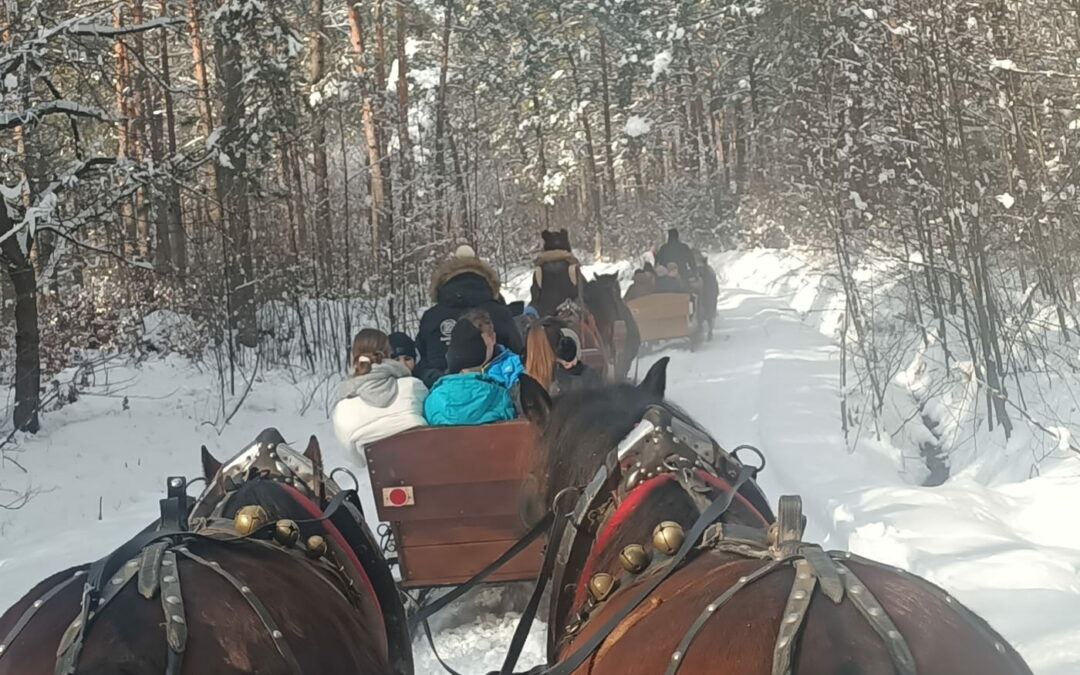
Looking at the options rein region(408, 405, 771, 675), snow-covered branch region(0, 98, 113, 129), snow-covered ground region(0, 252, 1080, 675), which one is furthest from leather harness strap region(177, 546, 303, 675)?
snow-covered branch region(0, 98, 113, 129)

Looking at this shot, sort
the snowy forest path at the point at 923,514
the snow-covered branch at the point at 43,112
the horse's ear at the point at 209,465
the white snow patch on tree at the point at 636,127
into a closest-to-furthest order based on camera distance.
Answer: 1. the horse's ear at the point at 209,465
2. the snowy forest path at the point at 923,514
3. the snow-covered branch at the point at 43,112
4. the white snow patch on tree at the point at 636,127

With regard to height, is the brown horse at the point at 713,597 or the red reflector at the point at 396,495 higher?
the brown horse at the point at 713,597

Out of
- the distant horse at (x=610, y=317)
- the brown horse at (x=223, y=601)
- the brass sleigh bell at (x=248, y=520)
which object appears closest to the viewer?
the brown horse at (x=223, y=601)

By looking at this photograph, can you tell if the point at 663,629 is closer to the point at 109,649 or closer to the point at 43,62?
the point at 109,649

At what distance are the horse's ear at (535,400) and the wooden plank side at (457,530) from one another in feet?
4.70

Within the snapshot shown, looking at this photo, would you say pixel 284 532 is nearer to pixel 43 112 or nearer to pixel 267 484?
pixel 267 484

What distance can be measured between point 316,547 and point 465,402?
2.11 meters

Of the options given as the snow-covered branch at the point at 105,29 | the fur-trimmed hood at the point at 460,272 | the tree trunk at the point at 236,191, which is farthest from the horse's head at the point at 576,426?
the tree trunk at the point at 236,191

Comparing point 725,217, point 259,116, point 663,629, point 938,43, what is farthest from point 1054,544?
point 725,217

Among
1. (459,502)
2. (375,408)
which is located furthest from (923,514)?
(375,408)

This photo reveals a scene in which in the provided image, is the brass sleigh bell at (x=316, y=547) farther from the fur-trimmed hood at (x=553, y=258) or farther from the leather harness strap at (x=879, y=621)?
the fur-trimmed hood at (x=553, y=258)

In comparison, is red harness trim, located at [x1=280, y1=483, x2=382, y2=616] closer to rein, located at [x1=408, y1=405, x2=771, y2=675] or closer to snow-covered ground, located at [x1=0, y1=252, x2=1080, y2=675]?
rein, located at [x1=408, y1=405, x2=771, y2=675]

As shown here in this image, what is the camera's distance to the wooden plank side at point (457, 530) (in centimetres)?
471

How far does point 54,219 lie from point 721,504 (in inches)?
269
